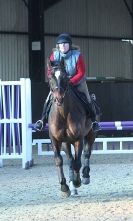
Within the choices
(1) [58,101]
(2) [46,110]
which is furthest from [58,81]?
(2) [46,110]

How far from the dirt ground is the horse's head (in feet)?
4.96

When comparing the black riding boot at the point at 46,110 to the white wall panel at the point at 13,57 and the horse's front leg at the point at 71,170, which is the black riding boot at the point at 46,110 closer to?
the horse's front leg at the point at 71,170

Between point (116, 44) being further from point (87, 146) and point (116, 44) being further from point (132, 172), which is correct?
point (87, 146)

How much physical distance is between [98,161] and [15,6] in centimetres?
1258

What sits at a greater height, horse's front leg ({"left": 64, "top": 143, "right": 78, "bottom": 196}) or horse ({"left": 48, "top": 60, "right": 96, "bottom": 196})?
horse ({"left": 48, "top": 60, "right": 96, "bottom": 196})

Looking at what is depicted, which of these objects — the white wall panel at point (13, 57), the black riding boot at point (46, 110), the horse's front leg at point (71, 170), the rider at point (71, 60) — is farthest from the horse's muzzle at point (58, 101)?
the white wall panel at point (13, 57)

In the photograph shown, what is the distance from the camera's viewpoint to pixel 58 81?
8.25 m

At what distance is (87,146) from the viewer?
404 inches

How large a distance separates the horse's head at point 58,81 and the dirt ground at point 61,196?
59.5 inches

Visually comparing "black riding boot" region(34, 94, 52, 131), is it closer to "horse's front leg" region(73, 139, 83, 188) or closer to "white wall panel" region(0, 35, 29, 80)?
"horse's front leg" region(73, 139, 83, 188)

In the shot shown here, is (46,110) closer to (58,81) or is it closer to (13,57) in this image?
(58,81)

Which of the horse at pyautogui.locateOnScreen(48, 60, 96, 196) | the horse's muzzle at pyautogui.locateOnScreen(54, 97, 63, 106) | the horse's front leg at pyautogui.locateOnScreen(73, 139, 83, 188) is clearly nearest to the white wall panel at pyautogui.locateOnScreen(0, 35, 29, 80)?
the horse at pyautogui.locateOnScreen(48, 60, 96, 196)

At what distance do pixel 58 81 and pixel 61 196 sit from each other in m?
2.14

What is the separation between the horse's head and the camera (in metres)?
8.22
